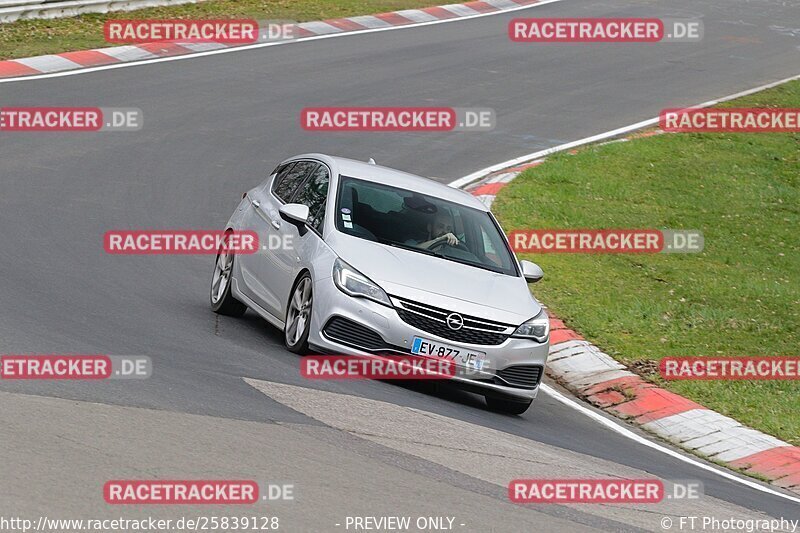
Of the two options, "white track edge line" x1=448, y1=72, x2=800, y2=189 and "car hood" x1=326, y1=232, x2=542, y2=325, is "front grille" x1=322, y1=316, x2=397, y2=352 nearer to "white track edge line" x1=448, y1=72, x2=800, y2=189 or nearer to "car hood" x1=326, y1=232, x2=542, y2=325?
"car hood" x1=326, y1=232, x2=542, y2=325

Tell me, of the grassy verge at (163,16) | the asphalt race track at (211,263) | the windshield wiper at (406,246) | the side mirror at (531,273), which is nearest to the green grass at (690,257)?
the asphalt race track at (211,263)

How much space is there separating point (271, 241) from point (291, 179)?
0.95 meters

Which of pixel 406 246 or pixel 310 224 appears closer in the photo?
pixel 406 246

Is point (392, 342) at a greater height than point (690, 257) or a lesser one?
greater

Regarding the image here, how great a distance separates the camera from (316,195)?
38.5 ft

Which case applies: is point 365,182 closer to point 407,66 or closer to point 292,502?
point 292,502

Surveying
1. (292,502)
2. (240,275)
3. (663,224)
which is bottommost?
(663,224)


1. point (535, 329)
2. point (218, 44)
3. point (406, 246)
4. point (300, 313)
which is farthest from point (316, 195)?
point (218, 44)

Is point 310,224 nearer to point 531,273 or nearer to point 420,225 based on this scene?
point 420,225

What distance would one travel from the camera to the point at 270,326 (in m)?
12.4

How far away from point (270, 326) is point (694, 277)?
18.5 ft

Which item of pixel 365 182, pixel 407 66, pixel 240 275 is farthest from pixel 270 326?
pixel 407 66

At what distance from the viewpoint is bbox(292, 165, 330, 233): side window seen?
37.1ft

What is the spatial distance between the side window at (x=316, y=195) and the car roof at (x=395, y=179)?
0.39 feet
